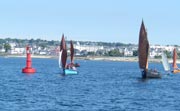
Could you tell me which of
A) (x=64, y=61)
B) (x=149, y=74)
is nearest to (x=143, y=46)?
(x=149, y=74)

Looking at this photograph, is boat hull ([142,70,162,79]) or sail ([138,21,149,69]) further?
boat hull ([142,70,162,79])

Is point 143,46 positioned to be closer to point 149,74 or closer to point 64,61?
point 149,74

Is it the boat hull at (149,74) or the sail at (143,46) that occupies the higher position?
the sail at (143,46)

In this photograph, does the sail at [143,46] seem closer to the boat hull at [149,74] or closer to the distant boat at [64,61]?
the boat hull at [149,74]

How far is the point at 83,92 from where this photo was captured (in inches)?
3290

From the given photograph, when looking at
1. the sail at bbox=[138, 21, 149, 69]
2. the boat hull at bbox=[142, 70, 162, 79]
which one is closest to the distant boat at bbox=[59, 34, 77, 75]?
the boat hull at bbox=[142, 70, 162, 79]

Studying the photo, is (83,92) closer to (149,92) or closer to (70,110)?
(149,92)

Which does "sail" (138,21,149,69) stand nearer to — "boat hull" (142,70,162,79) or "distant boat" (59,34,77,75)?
"boat hull" (142,70,162,79)

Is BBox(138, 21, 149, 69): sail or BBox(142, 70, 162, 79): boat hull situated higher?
BBox(138, 21, 149, 69): sail

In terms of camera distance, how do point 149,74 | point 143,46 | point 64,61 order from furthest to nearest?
point 64,61 → point 149,74 → point 143,46

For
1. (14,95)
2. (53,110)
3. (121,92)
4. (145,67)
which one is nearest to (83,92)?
(121,92)

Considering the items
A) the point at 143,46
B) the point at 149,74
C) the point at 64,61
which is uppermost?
the point at 143,46

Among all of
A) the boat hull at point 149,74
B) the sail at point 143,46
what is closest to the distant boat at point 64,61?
the boat hull at point 149,74

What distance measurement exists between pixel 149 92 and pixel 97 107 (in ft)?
74.6
